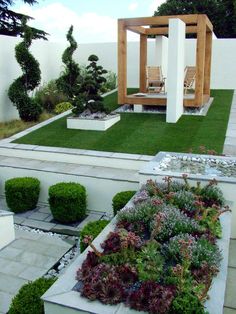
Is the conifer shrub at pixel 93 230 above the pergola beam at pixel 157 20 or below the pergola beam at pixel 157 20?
below

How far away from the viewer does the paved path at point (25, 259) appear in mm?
4078

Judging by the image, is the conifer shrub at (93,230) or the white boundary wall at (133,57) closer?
the conifer shrub at (93,230)

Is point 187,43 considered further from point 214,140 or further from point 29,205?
point 29,205

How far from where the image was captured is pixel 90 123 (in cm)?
953

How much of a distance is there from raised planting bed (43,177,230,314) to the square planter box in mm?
5342

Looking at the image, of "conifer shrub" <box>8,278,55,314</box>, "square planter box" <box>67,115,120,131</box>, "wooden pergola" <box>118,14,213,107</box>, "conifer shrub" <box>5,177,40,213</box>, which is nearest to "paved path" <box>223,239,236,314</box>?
"conifer shrub" <box>8,278,55,314</box>

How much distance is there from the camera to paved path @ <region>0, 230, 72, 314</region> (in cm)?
408

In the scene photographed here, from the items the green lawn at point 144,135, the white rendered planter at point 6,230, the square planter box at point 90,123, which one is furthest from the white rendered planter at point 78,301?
the square planter box at point 90,123

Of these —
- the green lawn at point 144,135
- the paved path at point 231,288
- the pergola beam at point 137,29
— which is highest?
the pergola beam at point 137,29

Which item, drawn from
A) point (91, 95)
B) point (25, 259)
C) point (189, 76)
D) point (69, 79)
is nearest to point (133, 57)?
point (189, 76)

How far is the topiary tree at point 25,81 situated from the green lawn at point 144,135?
828 millimetres

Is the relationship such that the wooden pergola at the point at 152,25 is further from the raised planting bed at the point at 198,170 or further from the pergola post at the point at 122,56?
the raised planting bed at the point at 198,170

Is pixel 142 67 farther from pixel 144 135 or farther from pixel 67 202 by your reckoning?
pixel 67 202

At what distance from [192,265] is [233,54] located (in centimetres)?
1424
